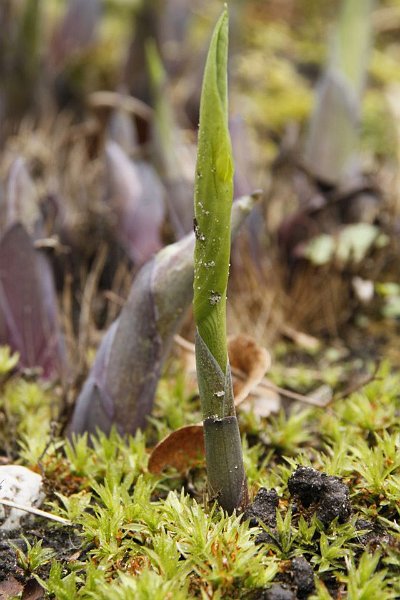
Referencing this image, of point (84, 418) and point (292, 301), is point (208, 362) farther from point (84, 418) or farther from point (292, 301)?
point (292, 301)

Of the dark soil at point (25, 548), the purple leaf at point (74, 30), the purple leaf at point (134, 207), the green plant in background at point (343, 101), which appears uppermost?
the purple leaf at point (74, 30)

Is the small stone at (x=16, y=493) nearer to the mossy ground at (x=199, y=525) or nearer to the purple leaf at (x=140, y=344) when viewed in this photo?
the mossy ground at (x=199, y=525)

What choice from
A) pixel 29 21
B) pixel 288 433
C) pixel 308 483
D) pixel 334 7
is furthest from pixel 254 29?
pixel 308 483

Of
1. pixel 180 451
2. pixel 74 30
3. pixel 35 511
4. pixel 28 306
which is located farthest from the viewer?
pixel 74 30

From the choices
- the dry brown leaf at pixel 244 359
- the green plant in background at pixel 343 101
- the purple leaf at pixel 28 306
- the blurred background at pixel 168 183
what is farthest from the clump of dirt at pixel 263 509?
the green plant in background at pixel 343 101

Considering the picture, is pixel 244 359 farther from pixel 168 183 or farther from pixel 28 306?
pixel 168 183

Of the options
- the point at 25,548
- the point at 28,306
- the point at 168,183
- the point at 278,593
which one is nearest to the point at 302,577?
the point at 278,593

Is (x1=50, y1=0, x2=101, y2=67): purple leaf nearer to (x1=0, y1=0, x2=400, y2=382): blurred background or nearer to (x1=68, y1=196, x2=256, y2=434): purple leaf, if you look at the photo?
(x1=0, y1=0, x2=400, y2=382): blurred background
